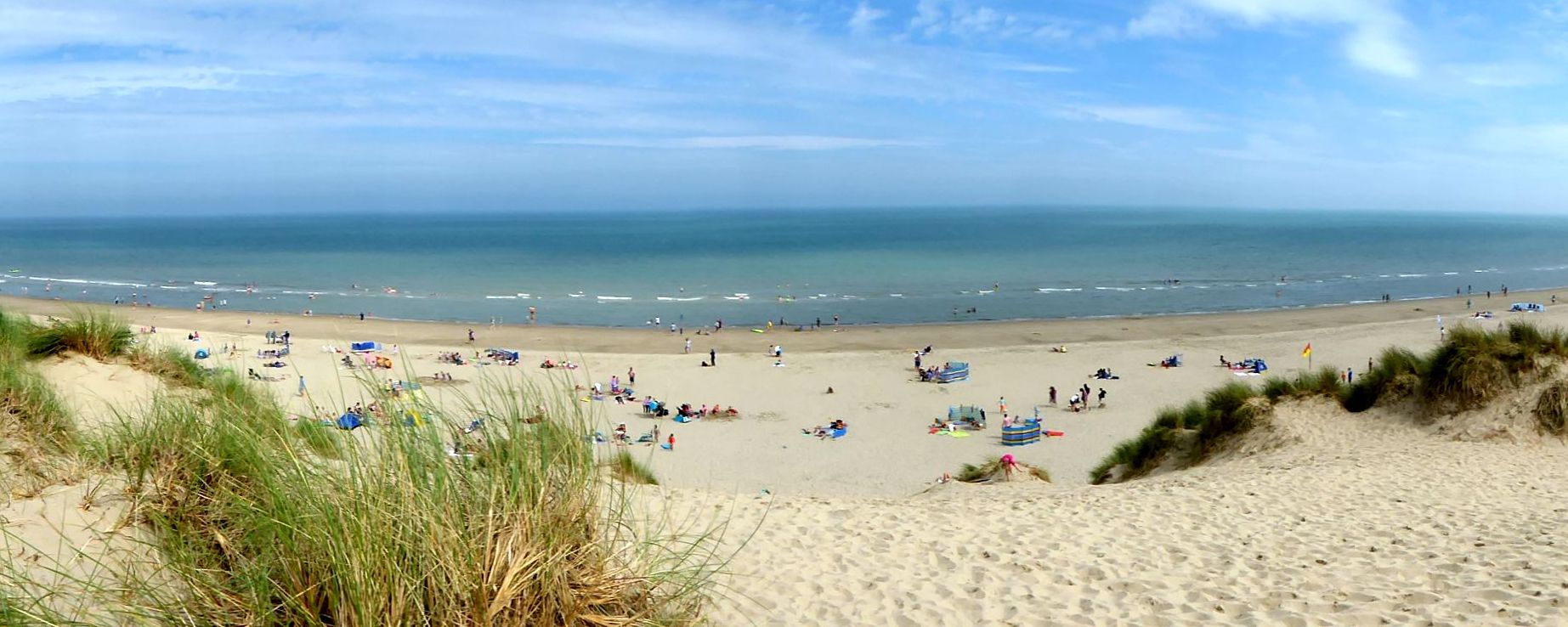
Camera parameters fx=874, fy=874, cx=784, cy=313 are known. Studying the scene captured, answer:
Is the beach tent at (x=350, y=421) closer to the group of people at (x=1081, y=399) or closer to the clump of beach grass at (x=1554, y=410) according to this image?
the clump of beach grass at (x=1554, y=410)

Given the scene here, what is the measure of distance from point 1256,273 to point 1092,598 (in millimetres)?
60981

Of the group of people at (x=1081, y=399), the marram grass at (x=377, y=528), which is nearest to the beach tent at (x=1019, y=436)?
the group of people at (x=1081, y=399)

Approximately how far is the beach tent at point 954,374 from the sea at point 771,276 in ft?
41.1

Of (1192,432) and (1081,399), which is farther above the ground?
(1192,432)

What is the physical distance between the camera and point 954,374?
83.0 feet

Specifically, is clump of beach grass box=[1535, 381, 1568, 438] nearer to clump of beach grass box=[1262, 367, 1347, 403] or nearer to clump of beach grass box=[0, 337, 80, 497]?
clump of beach grass box=[1262, 367, 1347, 403]

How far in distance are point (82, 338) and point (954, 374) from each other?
20490mm

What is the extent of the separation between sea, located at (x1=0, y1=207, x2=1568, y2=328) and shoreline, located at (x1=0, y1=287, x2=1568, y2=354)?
227 centimetres

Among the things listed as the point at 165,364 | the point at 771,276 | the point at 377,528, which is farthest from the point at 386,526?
the point at 771,276

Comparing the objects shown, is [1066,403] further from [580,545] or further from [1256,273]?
[1256,273]

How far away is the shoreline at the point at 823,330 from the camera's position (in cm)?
3186

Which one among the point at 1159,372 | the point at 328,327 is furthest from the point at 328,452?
the point at 328,327

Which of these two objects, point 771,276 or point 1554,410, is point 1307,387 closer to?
point 1554,410

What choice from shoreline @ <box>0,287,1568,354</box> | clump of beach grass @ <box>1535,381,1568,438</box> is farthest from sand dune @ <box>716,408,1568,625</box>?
shoreline @ <box>0,287,1568,354</box>
